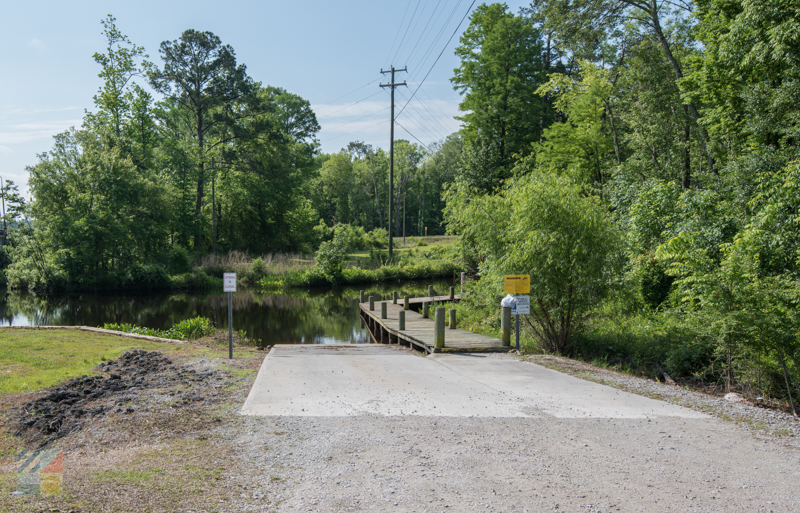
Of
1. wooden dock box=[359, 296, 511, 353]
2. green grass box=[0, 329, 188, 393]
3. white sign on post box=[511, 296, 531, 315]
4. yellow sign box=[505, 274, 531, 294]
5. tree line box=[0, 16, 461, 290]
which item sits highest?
tree line box=[0, 16, 461, 290]

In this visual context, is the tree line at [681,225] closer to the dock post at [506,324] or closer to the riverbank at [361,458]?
the dock post at [506,324]

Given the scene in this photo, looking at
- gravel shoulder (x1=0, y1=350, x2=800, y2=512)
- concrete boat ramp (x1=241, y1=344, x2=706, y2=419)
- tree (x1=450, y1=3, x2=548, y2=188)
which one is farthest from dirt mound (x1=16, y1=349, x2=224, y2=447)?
tree (x1=450, y1=3, x2=548, y2=188)

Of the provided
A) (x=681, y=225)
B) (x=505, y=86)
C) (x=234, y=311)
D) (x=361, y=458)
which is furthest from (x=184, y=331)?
(x=505, y=86)

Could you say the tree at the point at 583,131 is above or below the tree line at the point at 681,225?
above

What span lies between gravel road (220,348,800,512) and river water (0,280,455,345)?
12.6 metres

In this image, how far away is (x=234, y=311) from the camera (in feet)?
85.0

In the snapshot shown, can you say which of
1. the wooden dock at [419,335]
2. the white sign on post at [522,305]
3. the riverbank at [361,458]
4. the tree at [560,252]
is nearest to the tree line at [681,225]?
the tree at [560,252]

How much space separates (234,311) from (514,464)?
23260 mm

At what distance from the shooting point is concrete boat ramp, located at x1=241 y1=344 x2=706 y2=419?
260 inches

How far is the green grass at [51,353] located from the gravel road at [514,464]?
4.69 m

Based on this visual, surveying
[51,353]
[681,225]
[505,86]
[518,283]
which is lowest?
[51,353]

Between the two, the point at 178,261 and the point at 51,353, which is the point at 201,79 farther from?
the point at 51,353

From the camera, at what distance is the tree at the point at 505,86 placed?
36.2 m

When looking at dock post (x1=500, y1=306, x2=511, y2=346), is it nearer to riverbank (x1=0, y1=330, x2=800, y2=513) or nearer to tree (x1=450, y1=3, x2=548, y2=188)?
riverbank (x1=0, y1=330, x2=800, y2=513)
